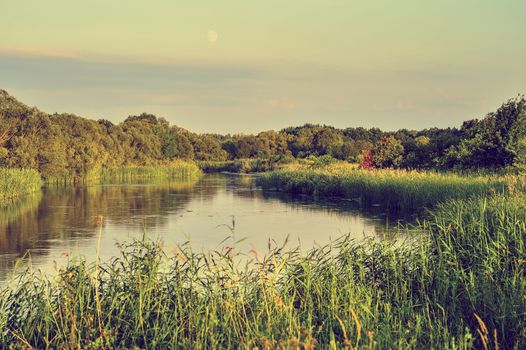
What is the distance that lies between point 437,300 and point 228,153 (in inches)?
4373

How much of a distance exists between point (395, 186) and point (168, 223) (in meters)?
13.4

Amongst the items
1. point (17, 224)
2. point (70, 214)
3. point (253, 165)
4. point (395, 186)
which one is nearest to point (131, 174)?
point (253, 165)

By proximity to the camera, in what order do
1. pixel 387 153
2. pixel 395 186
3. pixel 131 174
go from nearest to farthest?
pixel 395 186 → pixel 387 153 → pixel 131 174

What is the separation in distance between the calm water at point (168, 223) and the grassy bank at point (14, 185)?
1.28m

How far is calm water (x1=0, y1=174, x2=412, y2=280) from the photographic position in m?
18.6

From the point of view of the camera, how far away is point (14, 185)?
124 ft

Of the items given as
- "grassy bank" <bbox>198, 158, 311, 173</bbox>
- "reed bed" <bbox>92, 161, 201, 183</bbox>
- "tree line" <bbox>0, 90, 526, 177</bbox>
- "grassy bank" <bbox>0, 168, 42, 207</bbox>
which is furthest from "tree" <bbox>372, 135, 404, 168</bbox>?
"reed bed" <bbox>92, 161, 201, 183</bbox>

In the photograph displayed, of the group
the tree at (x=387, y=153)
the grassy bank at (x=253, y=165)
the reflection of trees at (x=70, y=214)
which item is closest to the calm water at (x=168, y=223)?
the reflection of trees at (x=70, y=214)

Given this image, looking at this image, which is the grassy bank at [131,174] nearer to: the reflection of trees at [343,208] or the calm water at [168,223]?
the calm water at [168,223]

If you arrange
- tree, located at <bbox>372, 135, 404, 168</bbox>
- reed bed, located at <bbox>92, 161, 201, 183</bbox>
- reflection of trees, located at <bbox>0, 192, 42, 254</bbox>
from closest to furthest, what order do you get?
reflection of trees, located at <bbox>0, 192, 42, 254</bbox>, tree, located at <bbox>372, 135, 404, 168</bbox>, reed bed, located at <bbox>92, 161, 201, 183</bbox>

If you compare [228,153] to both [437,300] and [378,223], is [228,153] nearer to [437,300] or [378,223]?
[378,223]

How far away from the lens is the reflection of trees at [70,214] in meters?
20.9

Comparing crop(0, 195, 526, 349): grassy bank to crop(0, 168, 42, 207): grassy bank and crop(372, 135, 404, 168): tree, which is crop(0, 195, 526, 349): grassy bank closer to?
crop(0, 168, 42, 207): grassy bank

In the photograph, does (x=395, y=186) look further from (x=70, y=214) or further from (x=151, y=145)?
(x=151, y=145)
